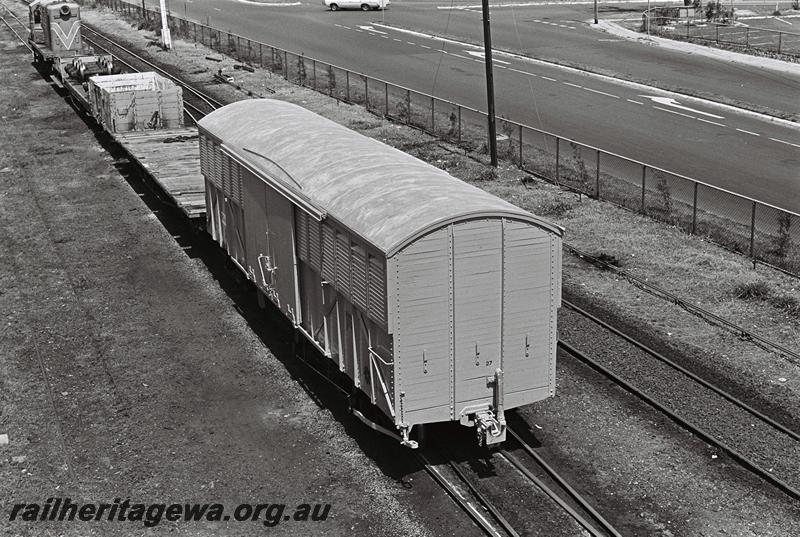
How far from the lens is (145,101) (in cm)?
3278

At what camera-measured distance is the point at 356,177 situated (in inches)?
629

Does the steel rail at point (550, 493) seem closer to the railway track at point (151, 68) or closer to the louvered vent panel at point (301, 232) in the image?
the louvered vent panel at point (301, 232)

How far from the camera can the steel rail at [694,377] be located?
52.5 feet

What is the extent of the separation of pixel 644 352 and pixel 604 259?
18.7 feet

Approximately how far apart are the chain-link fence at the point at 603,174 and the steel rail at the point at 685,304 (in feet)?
11.0

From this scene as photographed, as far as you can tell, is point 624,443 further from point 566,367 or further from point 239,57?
point 239,57

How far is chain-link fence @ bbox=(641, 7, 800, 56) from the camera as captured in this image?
58.9 m

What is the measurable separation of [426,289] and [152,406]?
6151 millimetres

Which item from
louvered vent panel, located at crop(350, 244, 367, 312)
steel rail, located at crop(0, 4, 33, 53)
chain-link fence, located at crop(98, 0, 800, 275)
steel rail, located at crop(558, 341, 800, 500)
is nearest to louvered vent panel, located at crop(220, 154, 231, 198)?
louvered vent panel, located at crop(350, 244, 367, 312)

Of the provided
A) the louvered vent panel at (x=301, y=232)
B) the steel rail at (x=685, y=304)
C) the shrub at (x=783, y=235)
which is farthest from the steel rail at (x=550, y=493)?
the shrub at (x=783, y=235)

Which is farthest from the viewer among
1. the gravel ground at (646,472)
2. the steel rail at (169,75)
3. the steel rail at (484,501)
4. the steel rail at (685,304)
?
the steel rail at (169,75)

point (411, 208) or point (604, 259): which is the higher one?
point (411, 208)

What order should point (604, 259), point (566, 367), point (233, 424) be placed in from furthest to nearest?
point (604, 259) → point (566, 367) → point (233, 424)

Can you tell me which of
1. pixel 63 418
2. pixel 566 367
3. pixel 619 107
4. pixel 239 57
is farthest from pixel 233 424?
pixel 239 57
